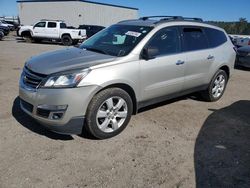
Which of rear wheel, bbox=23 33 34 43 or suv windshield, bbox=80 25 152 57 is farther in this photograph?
rear wheel, bbox=23 33 34 43

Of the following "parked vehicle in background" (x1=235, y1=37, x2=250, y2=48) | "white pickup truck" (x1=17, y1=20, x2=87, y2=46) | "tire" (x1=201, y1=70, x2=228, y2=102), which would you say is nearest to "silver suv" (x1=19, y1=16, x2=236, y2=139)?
"tire" (x1=201, y1=70, x2=228, y2=102)

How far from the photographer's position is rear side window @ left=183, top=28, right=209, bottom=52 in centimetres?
547

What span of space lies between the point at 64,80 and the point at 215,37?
3.90 metres

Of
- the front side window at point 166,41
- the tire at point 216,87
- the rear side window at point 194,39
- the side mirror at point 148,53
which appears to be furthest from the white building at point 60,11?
the side mirror at point 148,53

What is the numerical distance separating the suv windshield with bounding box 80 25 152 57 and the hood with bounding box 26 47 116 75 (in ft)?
0.81

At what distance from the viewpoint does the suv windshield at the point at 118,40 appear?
183 inches

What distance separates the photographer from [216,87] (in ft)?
21.8

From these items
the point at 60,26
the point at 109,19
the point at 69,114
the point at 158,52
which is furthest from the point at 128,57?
the point at 109,19

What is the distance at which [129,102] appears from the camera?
4.48 m

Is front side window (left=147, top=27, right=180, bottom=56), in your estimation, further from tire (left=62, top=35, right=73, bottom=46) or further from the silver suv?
tire (left=62, top=35, right=73, bottom=46)

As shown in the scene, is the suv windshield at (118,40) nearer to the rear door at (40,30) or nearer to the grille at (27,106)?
the grille at (27,106)

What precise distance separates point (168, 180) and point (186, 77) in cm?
259

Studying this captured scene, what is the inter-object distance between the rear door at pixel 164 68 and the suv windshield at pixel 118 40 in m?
0.25

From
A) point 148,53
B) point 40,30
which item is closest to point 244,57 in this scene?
point 148,53
